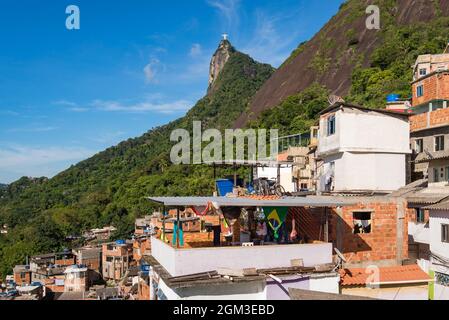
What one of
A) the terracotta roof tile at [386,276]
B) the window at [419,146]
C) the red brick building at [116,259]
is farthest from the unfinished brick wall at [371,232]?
the red brick building at [116,259]

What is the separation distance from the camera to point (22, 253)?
1903 inches

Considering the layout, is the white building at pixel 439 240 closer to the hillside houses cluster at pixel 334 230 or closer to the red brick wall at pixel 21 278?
the hillside houses cluster at pixel 334 230

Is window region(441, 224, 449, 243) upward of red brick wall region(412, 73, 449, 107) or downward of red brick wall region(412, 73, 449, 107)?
downward

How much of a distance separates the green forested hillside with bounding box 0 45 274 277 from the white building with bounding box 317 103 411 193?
23839 mm

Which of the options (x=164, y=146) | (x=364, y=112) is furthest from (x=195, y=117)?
(x=364, y=112)

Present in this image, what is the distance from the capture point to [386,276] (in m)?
8.63

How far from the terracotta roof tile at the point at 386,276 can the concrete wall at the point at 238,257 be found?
71cm

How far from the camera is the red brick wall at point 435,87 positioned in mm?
19656

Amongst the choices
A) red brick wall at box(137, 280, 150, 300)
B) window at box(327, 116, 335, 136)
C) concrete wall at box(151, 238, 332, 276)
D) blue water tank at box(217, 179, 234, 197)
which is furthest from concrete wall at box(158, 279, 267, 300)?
window at box(327, 116, 335, 136)

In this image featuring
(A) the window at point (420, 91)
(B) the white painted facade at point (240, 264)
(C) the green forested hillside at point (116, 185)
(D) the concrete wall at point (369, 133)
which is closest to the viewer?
(B) the white painted facade at point (240, 264)

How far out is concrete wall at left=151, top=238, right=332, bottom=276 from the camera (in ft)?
22.9

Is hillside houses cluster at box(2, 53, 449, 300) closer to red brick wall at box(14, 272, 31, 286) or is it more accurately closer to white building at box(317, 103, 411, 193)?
white building at box(317, 103, 411, 193)
